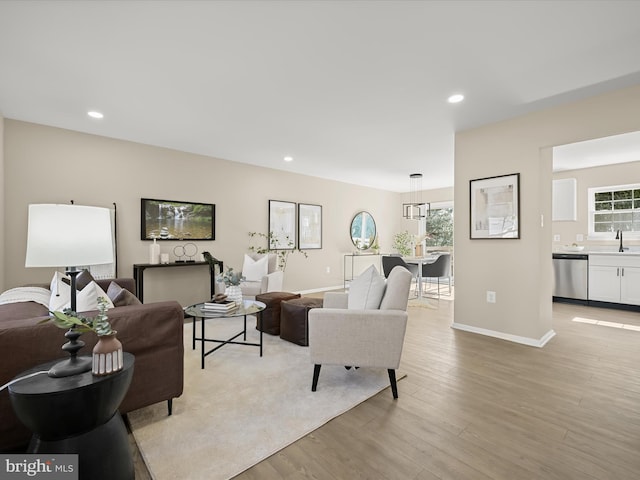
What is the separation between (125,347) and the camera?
5.73 feet

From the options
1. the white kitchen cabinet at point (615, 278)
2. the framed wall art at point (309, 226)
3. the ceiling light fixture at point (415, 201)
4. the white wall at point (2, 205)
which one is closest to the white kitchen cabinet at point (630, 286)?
the white kitchen cabinet at point (615, 278)

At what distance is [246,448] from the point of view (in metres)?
1.67

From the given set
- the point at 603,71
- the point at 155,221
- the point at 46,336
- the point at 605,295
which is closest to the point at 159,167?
the point at 155,221

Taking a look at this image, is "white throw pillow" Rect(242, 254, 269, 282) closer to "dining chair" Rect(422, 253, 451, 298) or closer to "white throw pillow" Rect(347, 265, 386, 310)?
"white throw pillow" Rect(347, 265, 386, 310)

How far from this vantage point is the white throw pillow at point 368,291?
2340 mm

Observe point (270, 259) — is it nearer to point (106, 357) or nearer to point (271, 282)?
point (271, 282)

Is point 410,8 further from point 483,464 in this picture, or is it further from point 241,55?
point 483,464

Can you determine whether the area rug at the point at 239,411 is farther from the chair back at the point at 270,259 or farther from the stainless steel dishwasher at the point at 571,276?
the stainless steel dishwasher at the point at 571,276

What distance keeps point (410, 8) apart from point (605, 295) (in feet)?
18.1

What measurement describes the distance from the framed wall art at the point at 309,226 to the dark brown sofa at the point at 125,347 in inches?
172

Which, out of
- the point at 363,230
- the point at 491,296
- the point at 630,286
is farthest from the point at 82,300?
the point at 630,286

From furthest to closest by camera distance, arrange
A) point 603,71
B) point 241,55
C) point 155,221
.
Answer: point 155,221 < point 603,71 < point 241,55

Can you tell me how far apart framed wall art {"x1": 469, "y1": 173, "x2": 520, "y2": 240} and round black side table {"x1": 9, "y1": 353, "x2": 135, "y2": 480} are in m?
3.73

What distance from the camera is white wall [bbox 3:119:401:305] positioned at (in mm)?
3502
